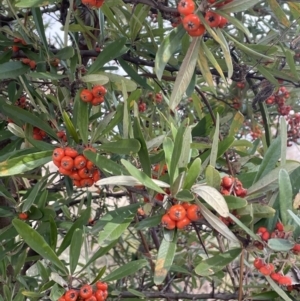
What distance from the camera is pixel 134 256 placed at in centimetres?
194

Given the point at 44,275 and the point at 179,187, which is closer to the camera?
the point at 179,187

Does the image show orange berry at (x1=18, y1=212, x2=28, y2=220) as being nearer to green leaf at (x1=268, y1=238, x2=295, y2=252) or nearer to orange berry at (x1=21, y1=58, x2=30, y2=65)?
orange berry at (x1=21, y1=58, x2=30, y2=65)

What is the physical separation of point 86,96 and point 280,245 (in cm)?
46

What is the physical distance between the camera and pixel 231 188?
2.47 feet

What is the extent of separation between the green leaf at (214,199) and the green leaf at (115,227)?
0.15 meters

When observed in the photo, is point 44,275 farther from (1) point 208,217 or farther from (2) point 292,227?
(2) point 292,227

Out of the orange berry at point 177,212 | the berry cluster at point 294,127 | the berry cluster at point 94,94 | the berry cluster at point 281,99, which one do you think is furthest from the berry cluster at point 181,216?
the berry cluster at point 294,127

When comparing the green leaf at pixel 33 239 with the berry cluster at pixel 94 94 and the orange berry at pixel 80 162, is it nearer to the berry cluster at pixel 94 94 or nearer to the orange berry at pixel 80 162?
the orange berry at pixel 80 162

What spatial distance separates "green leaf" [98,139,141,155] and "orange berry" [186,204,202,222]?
14 centimetres

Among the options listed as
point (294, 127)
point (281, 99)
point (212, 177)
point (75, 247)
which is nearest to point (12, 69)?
point (75, 247)

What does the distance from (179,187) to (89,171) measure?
0.62 feet

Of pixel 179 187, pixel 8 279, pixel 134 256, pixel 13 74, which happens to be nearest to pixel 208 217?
pixel 179 187

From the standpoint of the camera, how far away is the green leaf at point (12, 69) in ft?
2.99

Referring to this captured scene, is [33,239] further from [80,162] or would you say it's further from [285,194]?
[285,194]
